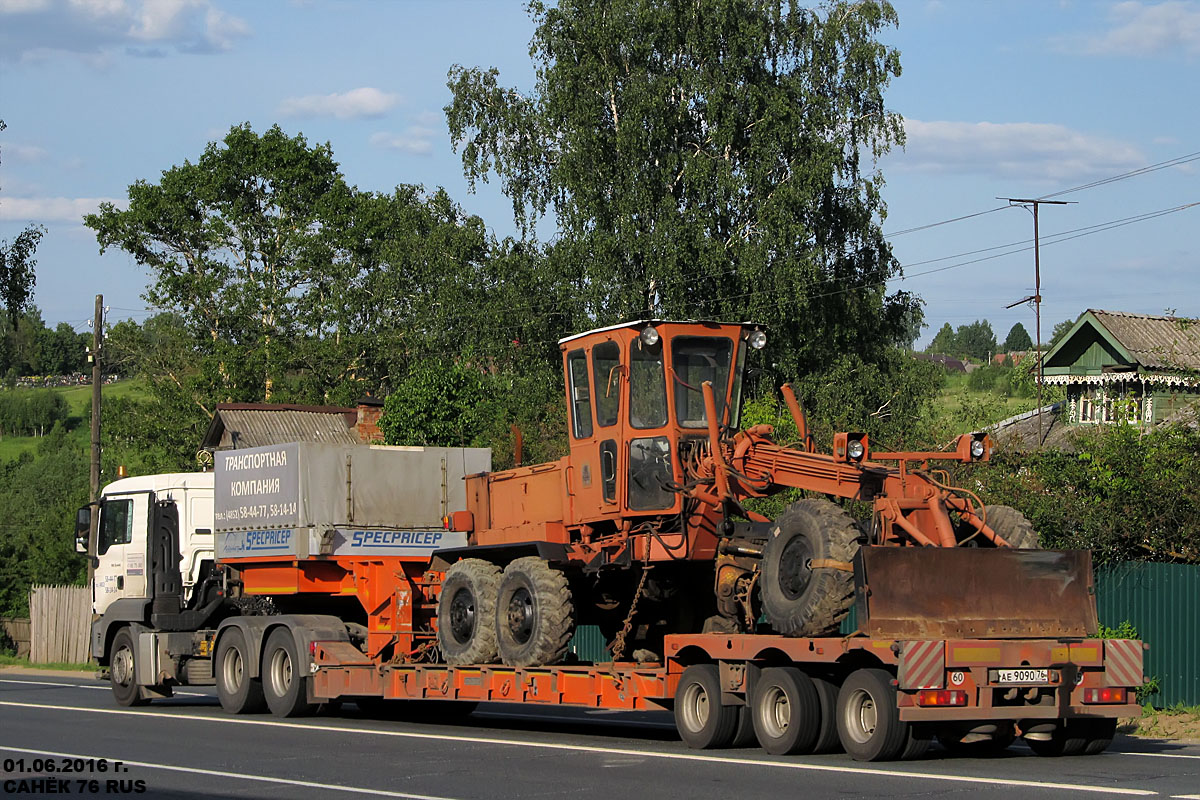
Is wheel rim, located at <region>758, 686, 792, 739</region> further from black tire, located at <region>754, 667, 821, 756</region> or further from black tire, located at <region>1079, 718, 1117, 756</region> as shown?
black tire, located at <region>1079, 718, 1117, 756</region>

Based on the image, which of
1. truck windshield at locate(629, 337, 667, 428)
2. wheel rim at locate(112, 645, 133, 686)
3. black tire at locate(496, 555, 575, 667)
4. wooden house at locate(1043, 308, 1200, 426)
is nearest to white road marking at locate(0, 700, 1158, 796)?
wheel rim at locate(112, 645, 133, 686)

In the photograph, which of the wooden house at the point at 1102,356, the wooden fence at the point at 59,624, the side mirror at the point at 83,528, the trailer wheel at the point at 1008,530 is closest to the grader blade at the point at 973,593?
the trailer wheel at the point at 1008,530

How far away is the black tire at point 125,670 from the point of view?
22094 millimetres

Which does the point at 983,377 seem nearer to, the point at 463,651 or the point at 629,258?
the point at 629,258

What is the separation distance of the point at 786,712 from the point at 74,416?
133 metres

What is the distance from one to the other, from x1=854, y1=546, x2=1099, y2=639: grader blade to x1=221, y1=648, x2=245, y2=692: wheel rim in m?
10.4

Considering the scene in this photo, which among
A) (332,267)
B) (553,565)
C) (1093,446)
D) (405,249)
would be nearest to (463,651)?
(553,565)

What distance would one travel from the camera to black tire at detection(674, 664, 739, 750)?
14352 mm

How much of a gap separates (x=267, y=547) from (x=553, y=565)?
5050 millimetres

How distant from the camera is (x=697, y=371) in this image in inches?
636

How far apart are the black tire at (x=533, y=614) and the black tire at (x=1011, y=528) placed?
4.44 m

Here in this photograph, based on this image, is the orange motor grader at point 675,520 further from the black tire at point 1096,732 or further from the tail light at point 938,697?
the black tire at point 1096,732

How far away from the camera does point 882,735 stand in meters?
12.9

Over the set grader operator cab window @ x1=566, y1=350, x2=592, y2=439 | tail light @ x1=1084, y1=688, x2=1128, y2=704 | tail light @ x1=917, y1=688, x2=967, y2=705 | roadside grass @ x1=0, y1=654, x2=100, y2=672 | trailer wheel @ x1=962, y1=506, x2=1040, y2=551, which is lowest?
roadside grass @ x1=0, y1=654, x2=100, y2=672
